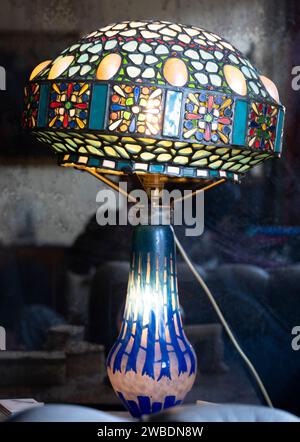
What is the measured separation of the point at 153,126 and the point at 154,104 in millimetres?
33

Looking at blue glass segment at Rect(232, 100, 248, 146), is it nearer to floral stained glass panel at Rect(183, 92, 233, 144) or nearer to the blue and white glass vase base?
floral stained glass panel at Rect(183, 92, 233, 144)

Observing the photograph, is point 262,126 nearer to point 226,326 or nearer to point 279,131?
point 279,131

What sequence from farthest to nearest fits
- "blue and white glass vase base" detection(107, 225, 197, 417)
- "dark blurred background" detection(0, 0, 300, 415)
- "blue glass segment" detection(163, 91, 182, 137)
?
"dark blurred background" detection(0, 0, 300, 415)
"blue and white glass vase base" detection(107, 225, 197, 417)
"blue glass segment" detection(163, 91, 182, 137)

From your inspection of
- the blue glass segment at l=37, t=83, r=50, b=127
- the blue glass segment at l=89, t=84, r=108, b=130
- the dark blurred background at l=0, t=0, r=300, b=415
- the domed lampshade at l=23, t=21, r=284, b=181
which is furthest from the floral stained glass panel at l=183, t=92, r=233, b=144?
the dark blurred background at l=0, t=0, r=300, b=415

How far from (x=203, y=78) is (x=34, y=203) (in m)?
0.83

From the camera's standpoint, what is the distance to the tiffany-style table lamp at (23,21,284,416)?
3.55 ft

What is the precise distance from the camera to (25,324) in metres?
1.83

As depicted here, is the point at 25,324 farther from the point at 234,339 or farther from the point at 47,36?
the point at 47,36

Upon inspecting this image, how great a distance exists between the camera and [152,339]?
1.20 m

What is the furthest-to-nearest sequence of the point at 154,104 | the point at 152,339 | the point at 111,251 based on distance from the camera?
the point at 111,251 < the point at 152,339 < the point at 154,104

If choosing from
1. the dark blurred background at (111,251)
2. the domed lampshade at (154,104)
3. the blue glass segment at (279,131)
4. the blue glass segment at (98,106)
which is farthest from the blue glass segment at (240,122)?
the dark blurred background at (111,251)

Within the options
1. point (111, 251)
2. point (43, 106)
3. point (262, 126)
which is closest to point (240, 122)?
point (262, 126)
